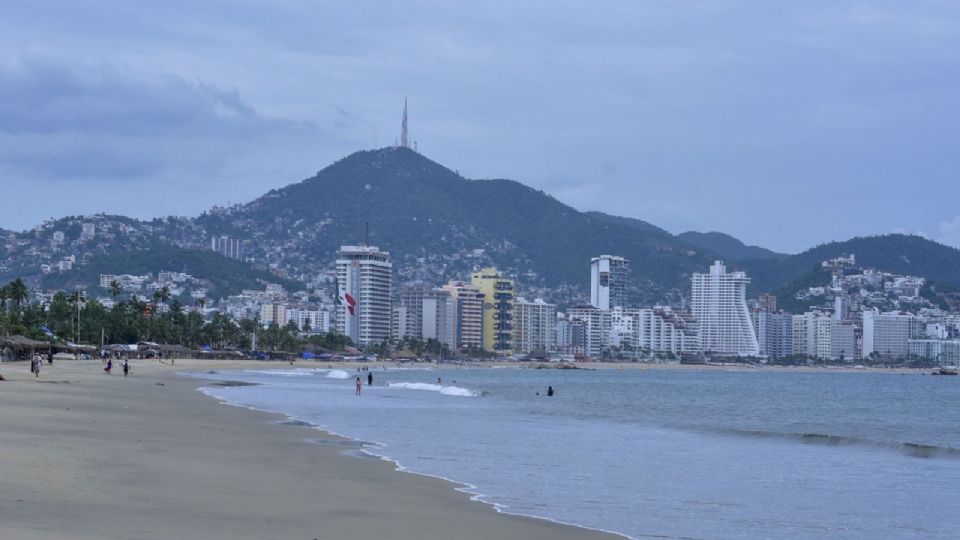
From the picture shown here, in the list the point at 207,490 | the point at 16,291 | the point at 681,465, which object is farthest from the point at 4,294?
the point at 207,490

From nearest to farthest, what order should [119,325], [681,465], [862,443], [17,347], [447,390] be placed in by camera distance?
[681,465], [862,443], [447,390], [17,347], [119,325]

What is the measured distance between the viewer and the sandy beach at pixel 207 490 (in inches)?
489

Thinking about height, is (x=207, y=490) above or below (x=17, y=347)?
below

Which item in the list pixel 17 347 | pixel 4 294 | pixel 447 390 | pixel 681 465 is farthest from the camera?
pixel 4 294

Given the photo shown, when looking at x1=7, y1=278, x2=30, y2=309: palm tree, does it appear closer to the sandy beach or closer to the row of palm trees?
the row of palm trees

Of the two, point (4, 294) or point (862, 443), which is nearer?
point (862, 443)

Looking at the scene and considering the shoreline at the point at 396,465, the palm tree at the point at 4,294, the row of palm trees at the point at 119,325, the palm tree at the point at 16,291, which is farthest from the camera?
the palm tree at the point at 16,291

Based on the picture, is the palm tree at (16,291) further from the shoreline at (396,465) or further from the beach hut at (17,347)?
the shoreline at (396,465)

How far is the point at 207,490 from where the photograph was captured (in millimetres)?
15688

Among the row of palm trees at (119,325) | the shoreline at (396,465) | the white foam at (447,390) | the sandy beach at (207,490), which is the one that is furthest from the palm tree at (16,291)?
the sandy beach at (207,490)

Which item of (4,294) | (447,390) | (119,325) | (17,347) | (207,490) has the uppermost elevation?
(4,294)

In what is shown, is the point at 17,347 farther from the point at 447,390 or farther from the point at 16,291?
the point at 16,291

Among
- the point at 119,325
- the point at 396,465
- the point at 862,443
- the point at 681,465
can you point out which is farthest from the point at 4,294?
the point at 681,465

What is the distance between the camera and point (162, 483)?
52.4ft
